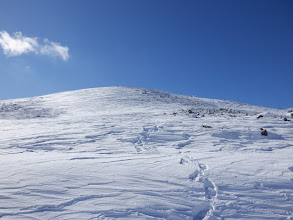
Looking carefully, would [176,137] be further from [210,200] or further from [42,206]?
[42,206]

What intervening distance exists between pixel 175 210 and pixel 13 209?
2.58m

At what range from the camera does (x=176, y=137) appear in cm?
Result: 813

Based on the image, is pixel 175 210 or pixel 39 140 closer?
pixel 175 210

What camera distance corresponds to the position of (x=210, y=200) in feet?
11.1

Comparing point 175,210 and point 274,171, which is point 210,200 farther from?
point 274,171

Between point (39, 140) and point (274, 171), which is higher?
point (39, 140)

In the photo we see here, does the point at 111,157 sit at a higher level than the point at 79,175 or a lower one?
higher

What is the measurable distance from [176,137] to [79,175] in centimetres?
485

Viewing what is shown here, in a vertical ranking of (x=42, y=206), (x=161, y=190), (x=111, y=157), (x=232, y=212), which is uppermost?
(x=111, y=157)

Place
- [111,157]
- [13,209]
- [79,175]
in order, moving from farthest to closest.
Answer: [111,157]
[79,175]
[13,209]

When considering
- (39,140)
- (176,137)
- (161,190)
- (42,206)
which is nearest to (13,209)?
(42,206)

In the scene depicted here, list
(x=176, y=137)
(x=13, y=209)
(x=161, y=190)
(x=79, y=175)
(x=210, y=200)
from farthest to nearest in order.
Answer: (x=176, y=137)
(x=79, y=175)
(x=161, y=190)
(x=210, y=200)
(x=13, y=209)

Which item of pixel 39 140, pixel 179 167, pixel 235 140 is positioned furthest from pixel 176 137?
pixel 39 140

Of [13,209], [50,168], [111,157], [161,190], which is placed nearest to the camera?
[13,209]
